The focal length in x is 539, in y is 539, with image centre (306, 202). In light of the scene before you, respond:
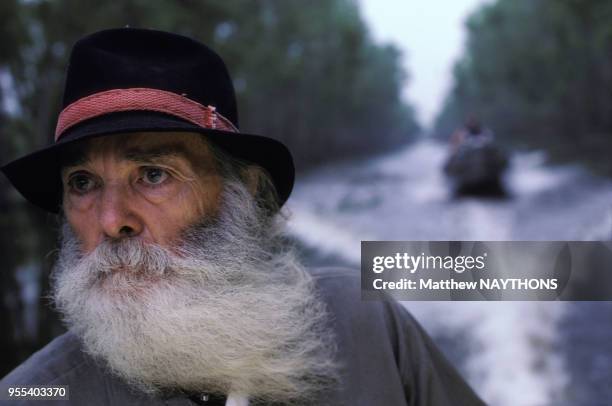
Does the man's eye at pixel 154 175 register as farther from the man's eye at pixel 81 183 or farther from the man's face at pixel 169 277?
the man's eye at pixel 81 183

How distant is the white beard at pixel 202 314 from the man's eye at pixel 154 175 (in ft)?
0.48

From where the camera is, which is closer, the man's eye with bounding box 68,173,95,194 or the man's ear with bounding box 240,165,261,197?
the man's eye with bounding box 68,173,95,194

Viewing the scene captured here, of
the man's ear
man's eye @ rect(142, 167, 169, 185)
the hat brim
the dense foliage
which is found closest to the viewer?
the hat brim

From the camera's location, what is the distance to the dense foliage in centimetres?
227

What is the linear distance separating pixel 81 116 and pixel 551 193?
6.40ft

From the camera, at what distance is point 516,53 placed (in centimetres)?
261

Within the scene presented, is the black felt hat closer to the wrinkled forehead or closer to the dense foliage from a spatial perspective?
the wrinkled forehead

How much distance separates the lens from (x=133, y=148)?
125 cm

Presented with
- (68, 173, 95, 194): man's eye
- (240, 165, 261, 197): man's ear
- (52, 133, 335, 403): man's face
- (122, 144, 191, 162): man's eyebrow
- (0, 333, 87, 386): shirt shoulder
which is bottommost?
(0, 333, 87, 386): shirt shoulder

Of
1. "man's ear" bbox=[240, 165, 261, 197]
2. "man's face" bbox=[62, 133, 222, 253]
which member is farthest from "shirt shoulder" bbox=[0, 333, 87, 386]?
"man's ear" bbox=[240, 165, 261, 197]

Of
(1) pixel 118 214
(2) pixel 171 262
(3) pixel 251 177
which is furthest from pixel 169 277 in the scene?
(3) pixel 251 177

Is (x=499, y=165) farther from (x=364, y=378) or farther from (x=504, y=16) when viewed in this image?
(x=364, y=378)

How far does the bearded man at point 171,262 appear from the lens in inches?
48.0

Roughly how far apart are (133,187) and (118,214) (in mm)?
79
